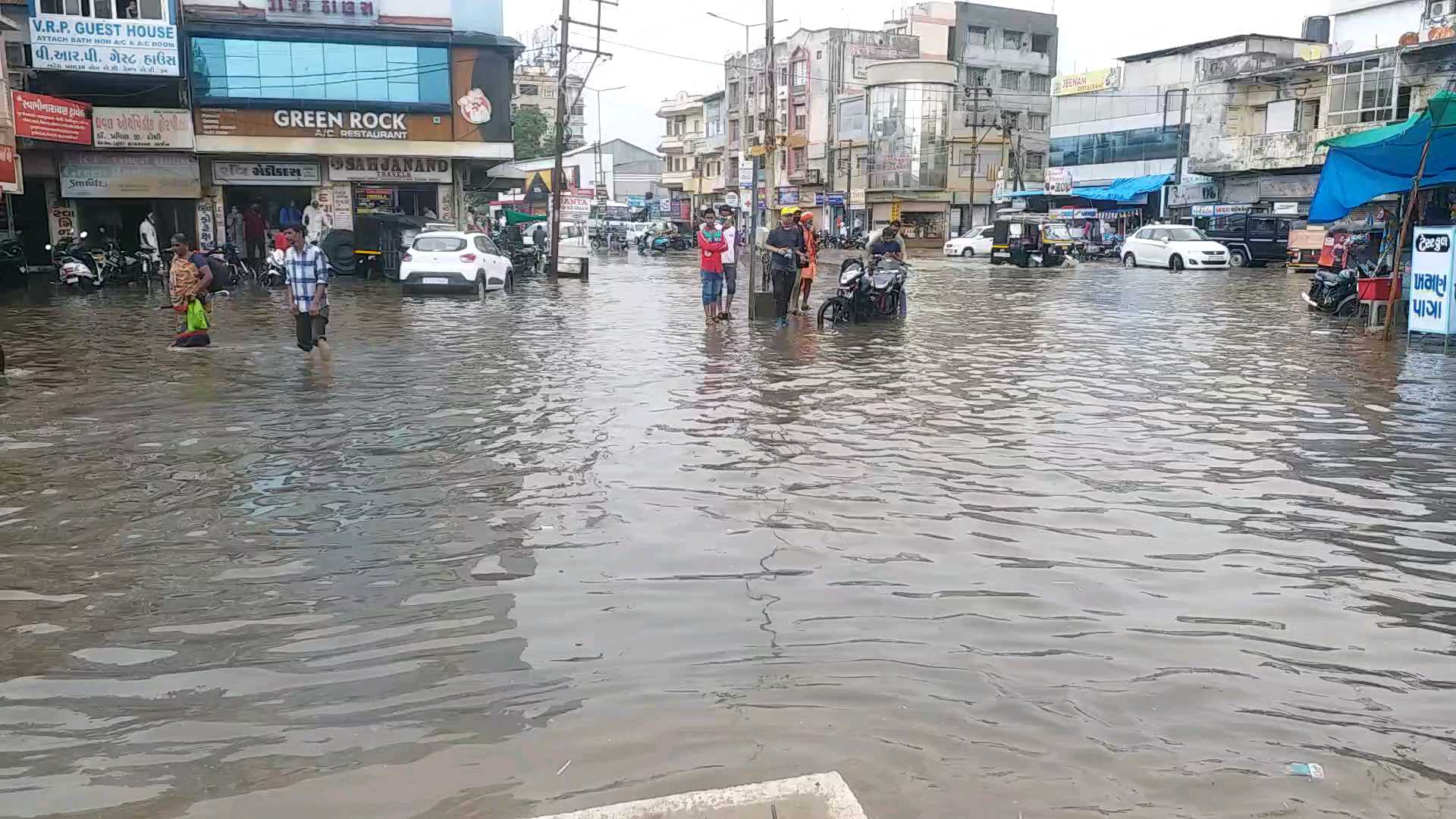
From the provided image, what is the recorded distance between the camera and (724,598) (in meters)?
5.20

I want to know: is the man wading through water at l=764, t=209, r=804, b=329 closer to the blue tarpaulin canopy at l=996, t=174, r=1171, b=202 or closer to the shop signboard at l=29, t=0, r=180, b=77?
the shop signboard at l=29, t=0, r=180, b=77

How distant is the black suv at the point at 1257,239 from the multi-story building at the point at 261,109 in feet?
83.1

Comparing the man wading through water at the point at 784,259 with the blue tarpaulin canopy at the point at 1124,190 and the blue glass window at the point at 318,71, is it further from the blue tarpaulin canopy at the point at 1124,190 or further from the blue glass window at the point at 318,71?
the blue tarpaulin canopy at the point at 1124,190

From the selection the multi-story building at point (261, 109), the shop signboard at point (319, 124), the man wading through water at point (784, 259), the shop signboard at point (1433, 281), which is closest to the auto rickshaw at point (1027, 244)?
the multi-story building at point (261, 109)

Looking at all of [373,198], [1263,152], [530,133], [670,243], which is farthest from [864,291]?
[530,133]

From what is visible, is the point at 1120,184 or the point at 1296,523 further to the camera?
the point at 1120,184

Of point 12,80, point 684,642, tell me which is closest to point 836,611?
point 684,642

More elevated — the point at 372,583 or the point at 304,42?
the point at 304,42

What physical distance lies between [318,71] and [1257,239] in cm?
3151

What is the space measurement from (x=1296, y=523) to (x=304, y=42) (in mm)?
34258

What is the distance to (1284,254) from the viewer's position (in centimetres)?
4134

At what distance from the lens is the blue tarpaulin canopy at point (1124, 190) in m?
54.9

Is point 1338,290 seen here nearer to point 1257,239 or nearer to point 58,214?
point 1257,239

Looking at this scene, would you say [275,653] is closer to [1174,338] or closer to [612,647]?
[612,647]
